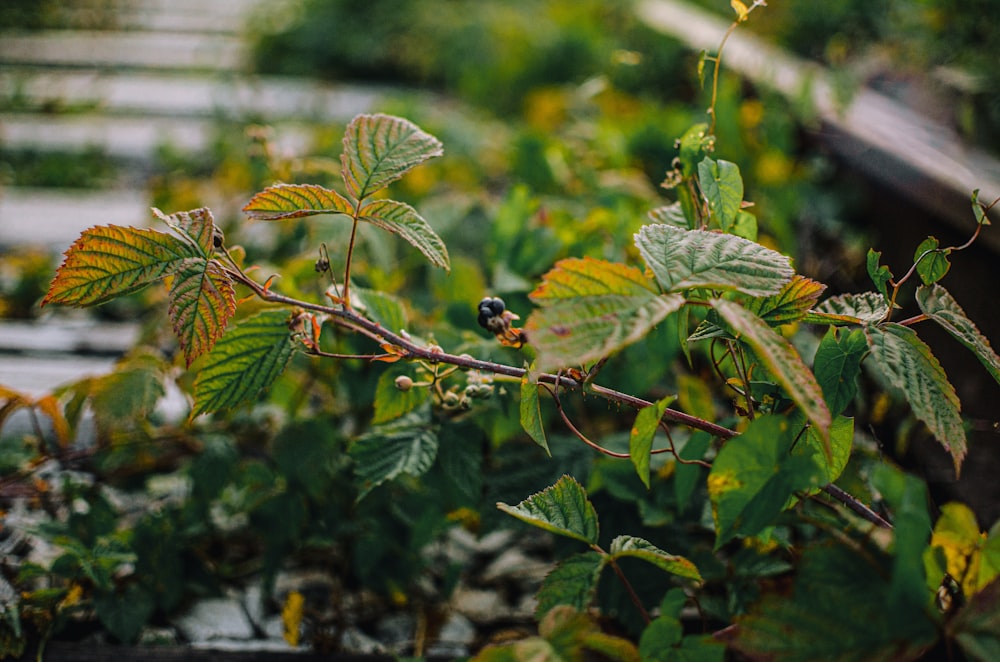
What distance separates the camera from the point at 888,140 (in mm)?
1837

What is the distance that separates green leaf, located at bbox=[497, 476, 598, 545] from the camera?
2.30 feet

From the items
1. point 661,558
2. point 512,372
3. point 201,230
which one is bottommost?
point 661,558

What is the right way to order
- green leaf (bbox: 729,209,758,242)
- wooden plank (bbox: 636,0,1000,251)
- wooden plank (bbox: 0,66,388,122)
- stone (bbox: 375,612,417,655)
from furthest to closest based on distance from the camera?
wooden plank (bbox: 0,66,388,122)
wooden plank (bbox: 636,0,1000,251)
stone (bbox: 375,612,417,655)
green leaf (bbox: 729,209,758,242)

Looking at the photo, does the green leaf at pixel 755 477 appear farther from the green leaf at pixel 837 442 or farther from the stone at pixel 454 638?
the stone at pixel 454 638

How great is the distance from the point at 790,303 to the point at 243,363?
55cm

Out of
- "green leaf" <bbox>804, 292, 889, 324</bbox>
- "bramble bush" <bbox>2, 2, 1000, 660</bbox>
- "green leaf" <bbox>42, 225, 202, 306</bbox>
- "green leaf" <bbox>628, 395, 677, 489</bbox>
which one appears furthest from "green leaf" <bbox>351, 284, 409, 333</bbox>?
"green leaf" <bbox>804, 292, 889, 324</bbox>

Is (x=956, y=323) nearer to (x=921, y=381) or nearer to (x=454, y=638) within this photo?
(x=921, y=381)

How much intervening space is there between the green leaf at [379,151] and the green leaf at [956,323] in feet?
1.60

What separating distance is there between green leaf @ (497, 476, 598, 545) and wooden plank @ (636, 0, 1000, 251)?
585 mm

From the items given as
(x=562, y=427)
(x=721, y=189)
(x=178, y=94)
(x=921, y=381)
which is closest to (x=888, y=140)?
(x=562, y=427)

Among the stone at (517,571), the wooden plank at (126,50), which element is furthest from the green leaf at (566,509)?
the wooden plank at (126,50)

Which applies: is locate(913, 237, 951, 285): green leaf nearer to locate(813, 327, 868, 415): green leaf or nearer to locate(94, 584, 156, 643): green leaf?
locate(813, 327, 868, 415): green leaf

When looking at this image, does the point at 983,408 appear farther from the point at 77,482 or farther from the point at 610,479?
the point at 77,482

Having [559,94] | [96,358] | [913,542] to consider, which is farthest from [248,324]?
[559,94]
